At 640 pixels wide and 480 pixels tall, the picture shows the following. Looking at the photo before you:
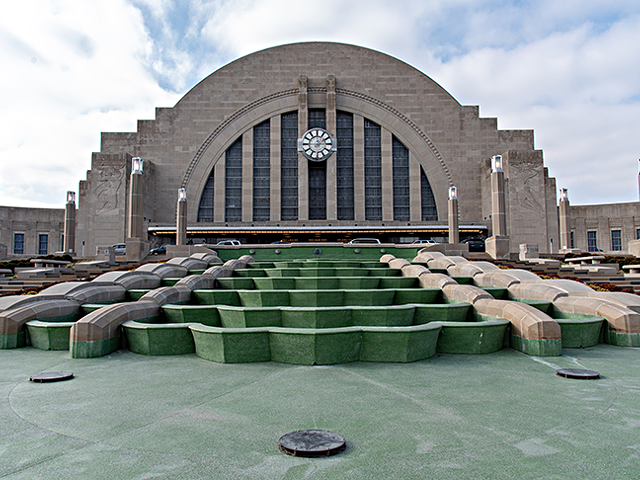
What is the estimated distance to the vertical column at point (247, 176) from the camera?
37062 mm

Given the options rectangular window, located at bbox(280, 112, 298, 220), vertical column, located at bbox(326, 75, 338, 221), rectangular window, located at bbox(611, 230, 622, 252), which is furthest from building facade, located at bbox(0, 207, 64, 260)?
rectangular window, located at bbox(611, 230, 622, 252)

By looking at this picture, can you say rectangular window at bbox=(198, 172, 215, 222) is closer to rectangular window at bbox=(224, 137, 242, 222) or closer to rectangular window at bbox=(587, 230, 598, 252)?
rectangular window at bbox=(224, 137, 242, 222)

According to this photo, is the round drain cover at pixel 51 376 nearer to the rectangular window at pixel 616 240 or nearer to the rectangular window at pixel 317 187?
the rectangular window at pixel 317 187

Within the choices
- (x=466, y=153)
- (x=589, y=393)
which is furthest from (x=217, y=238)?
(x=589, y=393)

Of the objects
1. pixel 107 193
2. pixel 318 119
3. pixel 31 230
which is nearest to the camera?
pixel 107 193

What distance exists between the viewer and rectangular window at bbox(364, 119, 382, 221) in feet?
123

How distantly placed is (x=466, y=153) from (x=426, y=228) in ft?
26.3

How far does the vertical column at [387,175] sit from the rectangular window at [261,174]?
32.9ft

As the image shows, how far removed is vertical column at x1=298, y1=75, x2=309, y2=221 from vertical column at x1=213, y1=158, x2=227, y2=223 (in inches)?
264

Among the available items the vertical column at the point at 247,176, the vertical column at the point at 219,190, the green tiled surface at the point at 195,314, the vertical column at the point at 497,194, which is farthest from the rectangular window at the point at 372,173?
the green tiled surface at the point at 195,314

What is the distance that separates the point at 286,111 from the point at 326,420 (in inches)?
Result: 1435

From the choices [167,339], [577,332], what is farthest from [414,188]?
[167,339]

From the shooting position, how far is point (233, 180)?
37.9 metres

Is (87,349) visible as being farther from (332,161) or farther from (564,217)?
(564,217)
